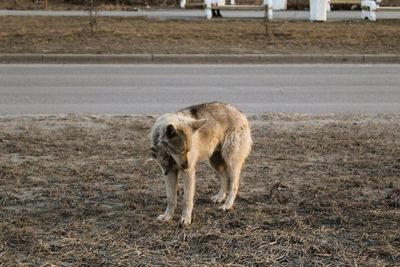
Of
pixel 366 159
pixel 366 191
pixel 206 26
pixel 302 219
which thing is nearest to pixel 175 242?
pixel 302 219

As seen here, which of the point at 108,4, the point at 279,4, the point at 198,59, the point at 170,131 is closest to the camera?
the point at 170,131

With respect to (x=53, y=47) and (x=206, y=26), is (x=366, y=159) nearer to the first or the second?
(x=53, y=47)

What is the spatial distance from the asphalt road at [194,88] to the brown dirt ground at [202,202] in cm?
191

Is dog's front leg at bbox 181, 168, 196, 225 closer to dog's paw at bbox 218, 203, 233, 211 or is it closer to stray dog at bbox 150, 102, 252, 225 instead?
stray dog at bbox 150, 102, 252, 225

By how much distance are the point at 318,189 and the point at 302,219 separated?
2.84 ft

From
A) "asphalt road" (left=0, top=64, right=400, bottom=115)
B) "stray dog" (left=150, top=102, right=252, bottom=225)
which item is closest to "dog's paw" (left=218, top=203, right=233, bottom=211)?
"stray dog" (left=150, top=102, right=252, bottom=225)

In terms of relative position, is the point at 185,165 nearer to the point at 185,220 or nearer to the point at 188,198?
the point at 188,198

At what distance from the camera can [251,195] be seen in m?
5.65

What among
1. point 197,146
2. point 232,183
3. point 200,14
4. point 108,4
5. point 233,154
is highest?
point 108,4

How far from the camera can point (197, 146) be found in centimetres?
479

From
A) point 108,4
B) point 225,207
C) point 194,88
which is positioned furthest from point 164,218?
point 108,4

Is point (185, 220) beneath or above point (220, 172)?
beneath

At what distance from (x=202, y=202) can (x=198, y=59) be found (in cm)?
1023

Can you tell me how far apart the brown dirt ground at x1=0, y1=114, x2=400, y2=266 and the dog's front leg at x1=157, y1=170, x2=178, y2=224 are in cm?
10
